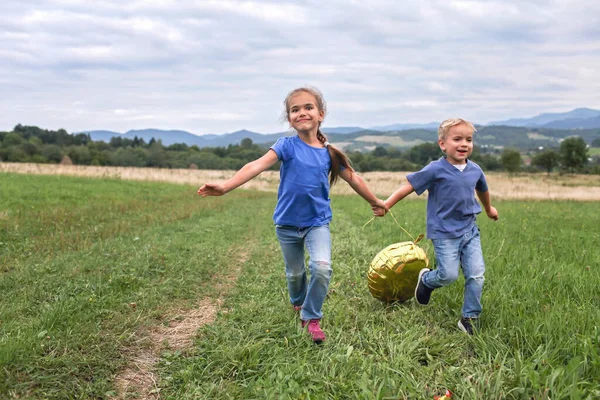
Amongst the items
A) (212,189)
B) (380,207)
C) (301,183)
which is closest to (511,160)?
(380,207)

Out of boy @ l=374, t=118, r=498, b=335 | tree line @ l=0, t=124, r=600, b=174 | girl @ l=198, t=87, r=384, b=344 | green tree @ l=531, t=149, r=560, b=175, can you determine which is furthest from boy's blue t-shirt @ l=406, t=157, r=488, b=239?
green tree @ l=531, t=149, r=560, b=175

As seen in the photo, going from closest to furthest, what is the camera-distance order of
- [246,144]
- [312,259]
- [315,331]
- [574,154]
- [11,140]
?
[315,331] → [312,259] → [11,140] → [574,154] → [246,144]

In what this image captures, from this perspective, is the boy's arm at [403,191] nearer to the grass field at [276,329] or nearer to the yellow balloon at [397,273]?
the yellow balloon at [397,273]

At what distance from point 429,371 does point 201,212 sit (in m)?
12.7

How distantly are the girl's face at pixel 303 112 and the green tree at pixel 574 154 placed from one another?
299 ft

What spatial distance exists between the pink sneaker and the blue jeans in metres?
0.05

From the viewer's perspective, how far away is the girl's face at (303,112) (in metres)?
4.28

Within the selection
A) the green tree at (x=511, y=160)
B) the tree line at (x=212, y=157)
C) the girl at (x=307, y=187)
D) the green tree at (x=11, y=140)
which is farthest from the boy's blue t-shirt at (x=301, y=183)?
the green tree at (x=511, y=160)

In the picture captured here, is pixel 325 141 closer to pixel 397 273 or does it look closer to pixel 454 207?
pixel 454 207

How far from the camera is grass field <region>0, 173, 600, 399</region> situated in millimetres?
3166

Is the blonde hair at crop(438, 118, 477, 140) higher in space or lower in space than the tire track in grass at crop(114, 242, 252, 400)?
higher

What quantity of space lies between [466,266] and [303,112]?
7.11 ft

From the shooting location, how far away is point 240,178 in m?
3.98

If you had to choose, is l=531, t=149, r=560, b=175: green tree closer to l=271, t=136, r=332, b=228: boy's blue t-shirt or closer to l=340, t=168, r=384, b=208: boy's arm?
l=340, t=168, r=384, b=208: boy's arm
